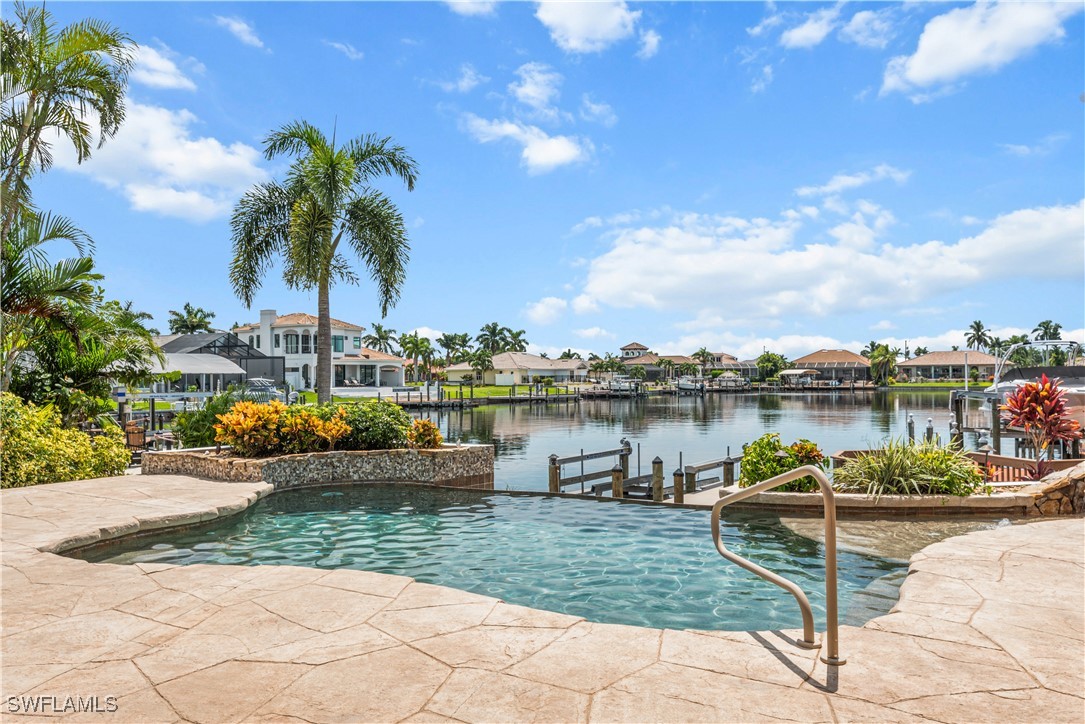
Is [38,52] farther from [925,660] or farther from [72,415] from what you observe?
[925,660]

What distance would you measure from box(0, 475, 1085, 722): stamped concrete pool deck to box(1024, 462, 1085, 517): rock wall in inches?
153

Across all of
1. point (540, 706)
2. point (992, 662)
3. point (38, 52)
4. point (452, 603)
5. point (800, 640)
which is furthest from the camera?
point (38, 52)

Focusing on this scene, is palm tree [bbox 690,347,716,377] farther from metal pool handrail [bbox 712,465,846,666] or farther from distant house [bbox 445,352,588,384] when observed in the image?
metal pool handrail [bbox 712,465,846,666]

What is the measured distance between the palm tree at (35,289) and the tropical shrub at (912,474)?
14.0 m

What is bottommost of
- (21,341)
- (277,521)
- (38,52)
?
(277,521)

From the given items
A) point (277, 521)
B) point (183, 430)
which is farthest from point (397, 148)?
point (277, 521)

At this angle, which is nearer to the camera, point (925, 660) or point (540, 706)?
point (540, 706)

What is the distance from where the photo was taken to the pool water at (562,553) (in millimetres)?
6086

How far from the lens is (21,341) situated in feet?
45.7

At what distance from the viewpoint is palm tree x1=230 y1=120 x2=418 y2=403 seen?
59.0 feet

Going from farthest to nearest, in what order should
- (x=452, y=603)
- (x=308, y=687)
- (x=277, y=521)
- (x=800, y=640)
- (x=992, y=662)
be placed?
(x=277, y=521) < (x=452, y=603) < (x=800, y=640) < (x=992, y=662) < (x=308, y=687)

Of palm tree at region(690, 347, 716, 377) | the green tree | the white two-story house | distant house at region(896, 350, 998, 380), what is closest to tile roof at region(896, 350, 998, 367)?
distant house at region(896, 350, 998, 380)

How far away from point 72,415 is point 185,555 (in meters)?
10.1

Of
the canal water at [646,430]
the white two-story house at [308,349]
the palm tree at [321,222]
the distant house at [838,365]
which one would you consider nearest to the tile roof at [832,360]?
the distant house at [838,365]
